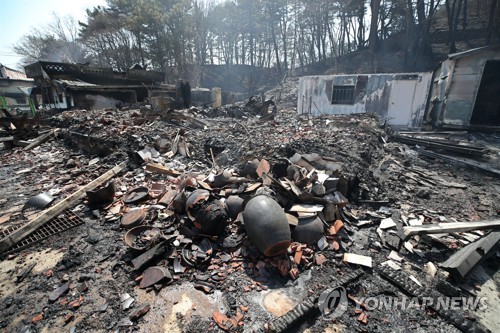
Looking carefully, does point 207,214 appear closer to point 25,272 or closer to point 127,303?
point 127,303

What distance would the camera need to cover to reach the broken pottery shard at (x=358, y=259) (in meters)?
3.24

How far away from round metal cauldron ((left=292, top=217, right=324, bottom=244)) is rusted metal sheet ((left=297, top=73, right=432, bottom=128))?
36.5ft

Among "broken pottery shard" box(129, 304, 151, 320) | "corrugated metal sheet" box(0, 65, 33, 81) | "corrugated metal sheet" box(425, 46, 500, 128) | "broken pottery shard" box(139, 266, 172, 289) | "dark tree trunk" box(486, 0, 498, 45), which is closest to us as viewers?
"broken pottery shard" box(129, 304, 151, 320)

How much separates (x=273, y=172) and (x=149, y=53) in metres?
27.7

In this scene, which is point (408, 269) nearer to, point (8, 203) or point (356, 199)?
point (356, 199)

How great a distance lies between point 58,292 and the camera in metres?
2.73

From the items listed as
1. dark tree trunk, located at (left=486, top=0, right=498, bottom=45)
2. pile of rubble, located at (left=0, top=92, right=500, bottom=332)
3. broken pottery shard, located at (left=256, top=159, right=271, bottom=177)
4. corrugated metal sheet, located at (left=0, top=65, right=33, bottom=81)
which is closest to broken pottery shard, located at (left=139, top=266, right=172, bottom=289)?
pile of rubble, located at (left=0, top=92, right=500, bottom=332)

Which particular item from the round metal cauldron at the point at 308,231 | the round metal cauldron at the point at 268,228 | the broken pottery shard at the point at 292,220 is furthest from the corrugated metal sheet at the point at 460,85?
the round metal cauldron at the point at 268,228

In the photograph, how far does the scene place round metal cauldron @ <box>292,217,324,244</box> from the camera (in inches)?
139

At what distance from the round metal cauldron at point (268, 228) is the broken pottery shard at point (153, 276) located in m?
1.20

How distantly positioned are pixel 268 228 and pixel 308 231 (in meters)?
0.80

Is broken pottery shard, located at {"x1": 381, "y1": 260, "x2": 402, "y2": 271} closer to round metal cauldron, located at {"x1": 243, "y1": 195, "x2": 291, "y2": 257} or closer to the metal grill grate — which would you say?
round metal cauldron, located at {"x1": 243, "y1": 195, "x2": 291, "y2": 257}

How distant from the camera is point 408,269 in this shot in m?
3.25

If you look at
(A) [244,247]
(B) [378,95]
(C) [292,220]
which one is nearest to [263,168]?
(C) [292,220]
